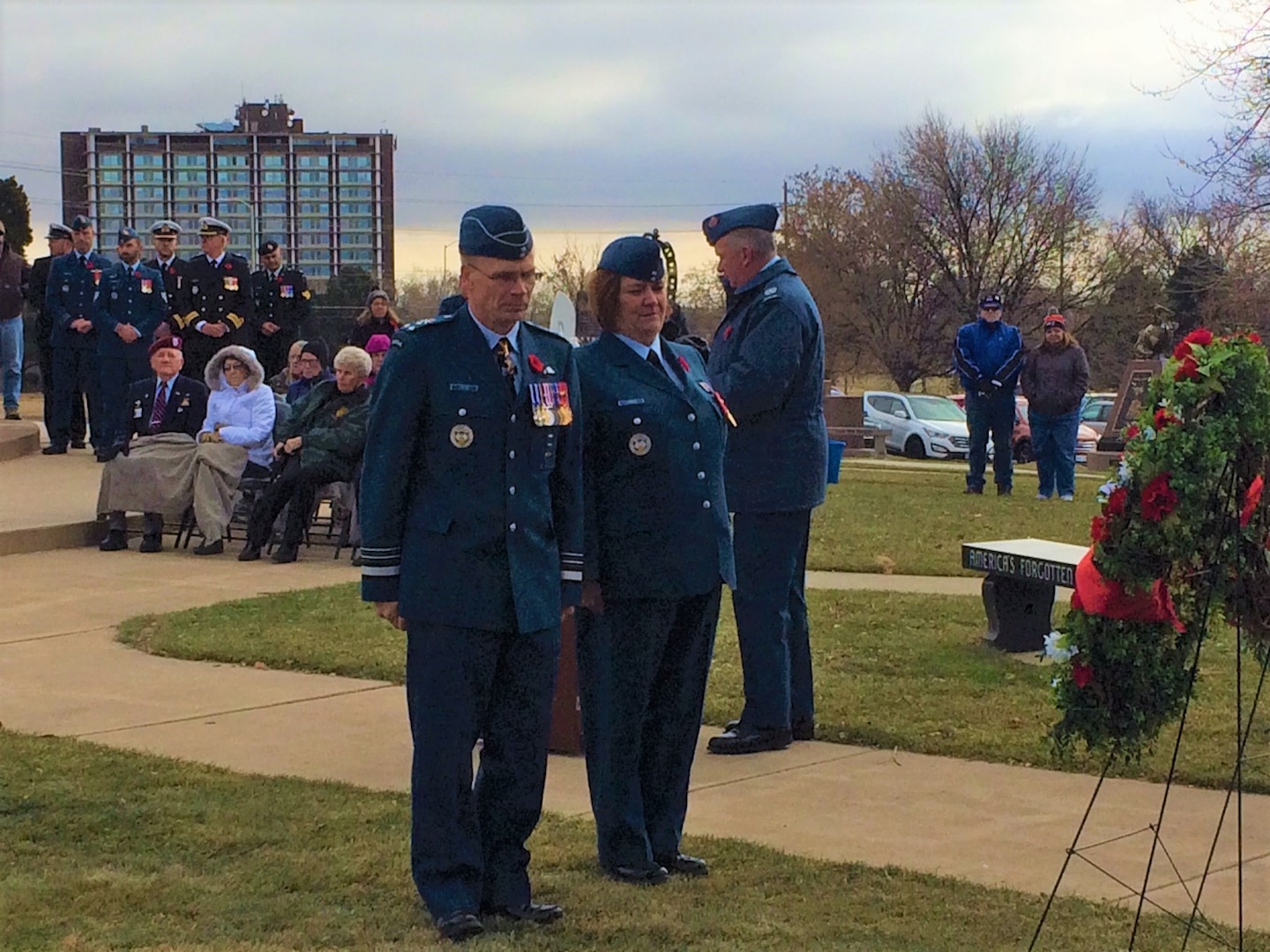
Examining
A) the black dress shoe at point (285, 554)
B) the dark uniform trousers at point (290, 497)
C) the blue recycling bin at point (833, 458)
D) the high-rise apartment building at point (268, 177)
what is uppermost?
the high-rise apartment building at point (268, 177)

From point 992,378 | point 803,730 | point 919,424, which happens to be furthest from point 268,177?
point 803,730

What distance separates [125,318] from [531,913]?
12.9 m

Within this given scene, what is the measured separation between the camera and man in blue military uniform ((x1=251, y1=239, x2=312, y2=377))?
1805cm

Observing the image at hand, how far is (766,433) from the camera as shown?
6727 millimetres

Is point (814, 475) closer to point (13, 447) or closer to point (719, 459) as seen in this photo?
point (719, 459)

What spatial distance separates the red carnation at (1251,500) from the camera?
427cm

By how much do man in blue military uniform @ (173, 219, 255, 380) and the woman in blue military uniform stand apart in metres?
11.6

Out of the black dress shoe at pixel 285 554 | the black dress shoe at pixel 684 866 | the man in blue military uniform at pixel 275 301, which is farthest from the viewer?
the man in blue military uniform at pixel 275 301

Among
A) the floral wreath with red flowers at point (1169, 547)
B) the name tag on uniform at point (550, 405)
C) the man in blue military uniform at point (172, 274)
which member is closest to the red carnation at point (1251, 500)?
the floral wreath with red flowers at point (1169, 547)

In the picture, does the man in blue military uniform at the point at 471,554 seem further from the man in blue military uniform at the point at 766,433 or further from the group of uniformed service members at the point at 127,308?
the group of uniformed service members at the point at 127,308

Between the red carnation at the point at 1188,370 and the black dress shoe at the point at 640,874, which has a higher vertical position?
the red carnation at the point at 1188,370

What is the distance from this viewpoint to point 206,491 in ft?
41.8

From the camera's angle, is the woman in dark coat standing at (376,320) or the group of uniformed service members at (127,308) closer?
the group of uniformed service members at (127,308)

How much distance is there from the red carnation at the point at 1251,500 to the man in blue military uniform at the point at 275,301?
14.8 metres
